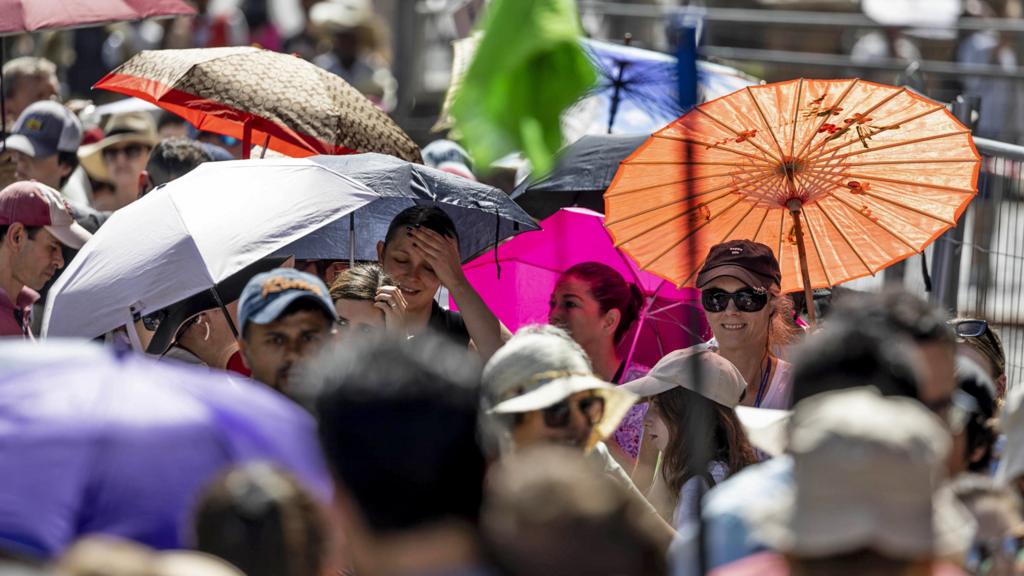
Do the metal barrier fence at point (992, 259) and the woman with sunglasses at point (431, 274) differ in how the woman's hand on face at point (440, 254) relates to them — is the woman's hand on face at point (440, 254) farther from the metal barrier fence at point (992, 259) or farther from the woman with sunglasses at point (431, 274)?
the metal barrier fence at point (992, 259)

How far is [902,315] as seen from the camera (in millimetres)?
3895

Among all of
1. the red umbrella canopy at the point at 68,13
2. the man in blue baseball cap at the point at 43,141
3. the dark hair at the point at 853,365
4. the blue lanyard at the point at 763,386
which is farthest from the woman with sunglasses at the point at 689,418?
the man in blue baseball cap at the point at 43,141

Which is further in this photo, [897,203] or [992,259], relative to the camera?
[992,259]

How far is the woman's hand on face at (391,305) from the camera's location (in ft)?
19.1

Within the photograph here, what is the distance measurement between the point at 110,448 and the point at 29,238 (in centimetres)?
371

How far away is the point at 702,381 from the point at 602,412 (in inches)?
39.3

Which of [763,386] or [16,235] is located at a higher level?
[16,235]

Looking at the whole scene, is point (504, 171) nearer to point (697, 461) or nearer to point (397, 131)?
point (397, 131)

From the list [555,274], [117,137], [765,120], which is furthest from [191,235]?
[117,137]

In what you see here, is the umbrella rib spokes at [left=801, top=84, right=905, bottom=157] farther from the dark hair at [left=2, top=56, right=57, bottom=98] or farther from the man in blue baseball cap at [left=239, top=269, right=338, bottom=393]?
the dark hair at [left=2, top=56, right=57, bottom=98]

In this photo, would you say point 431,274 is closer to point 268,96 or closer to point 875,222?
point 268,96

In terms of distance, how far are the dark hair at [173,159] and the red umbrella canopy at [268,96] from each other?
8.2 inches

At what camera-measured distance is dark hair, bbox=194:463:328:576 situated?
3.08 metres

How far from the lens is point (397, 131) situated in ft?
24.5
